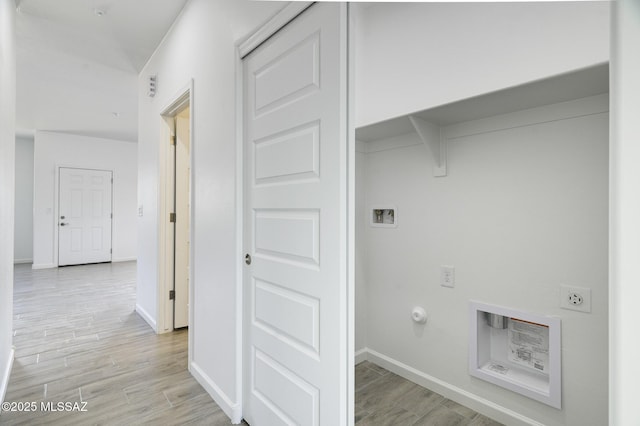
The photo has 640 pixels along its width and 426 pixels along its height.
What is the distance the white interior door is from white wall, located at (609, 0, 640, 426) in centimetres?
321

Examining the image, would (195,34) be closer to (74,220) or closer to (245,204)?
(245,204)

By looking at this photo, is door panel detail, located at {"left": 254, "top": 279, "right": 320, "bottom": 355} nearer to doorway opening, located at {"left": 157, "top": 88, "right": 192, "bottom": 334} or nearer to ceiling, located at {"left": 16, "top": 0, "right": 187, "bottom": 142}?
doorway opening, located at {"left": 157, "top": 88, "right": 192, "bottom": 334}

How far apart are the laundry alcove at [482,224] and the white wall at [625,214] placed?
1.08 meters

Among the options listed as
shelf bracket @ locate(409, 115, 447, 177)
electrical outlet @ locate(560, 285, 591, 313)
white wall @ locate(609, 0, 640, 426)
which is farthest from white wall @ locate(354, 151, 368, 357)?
white wall @ locate(609, 0, 640, 426)

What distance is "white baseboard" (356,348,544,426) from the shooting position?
180 cm

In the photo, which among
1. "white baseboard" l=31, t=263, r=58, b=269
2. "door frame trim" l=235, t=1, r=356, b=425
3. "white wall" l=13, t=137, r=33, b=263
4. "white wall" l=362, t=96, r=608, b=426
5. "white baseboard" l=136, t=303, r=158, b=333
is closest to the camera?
"door frame trim" l=235, t=1, r=356, b=425

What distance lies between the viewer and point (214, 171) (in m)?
2.08

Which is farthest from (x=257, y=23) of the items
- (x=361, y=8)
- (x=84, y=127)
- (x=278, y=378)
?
(x=84, y=127)

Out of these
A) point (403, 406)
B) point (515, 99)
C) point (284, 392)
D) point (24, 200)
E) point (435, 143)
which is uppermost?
point (515, 99)

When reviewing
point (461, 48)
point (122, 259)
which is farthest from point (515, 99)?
point (122, 259)

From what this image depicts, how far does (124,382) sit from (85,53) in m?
3.17

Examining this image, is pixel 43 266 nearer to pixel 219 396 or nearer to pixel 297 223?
pixel 219 396

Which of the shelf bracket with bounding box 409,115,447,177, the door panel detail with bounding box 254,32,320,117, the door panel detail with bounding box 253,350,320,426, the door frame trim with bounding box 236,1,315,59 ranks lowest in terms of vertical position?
the door panel detail with bounding box 253,350,320,426

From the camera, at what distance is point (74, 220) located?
6.98 m
